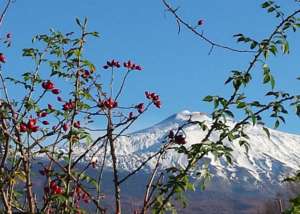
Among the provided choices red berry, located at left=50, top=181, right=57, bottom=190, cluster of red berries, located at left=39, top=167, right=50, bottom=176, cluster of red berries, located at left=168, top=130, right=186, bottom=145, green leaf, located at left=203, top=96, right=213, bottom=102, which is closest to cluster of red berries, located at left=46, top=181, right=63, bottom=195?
red berry, located at left=50, top=181, right=57, bottom=190

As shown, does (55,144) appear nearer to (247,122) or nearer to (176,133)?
(176,133)

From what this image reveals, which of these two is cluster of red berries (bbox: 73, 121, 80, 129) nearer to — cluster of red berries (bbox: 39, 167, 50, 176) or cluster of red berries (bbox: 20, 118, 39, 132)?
cluster of red berries (bbox: 39, 167, 50, 176)

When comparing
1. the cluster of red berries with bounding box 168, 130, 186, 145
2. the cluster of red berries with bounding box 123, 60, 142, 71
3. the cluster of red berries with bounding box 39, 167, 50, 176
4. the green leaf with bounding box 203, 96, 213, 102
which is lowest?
the cluster of red berries with bounding box 39, 167, 50, 176

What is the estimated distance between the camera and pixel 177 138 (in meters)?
4.50

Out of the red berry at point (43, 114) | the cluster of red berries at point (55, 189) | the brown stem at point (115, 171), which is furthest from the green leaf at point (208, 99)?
the red berry at point (43, 114)

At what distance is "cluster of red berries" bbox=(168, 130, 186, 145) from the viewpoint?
4.44 meters

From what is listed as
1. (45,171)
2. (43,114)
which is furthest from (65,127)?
(45,171)

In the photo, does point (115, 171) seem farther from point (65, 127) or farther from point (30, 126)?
point (65, 127)

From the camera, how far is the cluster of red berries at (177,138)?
444cm

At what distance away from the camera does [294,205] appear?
5.07m

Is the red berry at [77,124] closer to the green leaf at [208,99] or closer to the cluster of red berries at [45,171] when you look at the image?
the cluster of red berries at [45,171]

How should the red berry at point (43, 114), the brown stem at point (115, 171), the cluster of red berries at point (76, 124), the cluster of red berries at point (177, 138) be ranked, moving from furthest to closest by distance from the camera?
the red berry at point (43, 114) → the cluster of red berries at point (76, 124) → the cluster of red berries at point (177, 138) → the brown stem at point (115, 171)

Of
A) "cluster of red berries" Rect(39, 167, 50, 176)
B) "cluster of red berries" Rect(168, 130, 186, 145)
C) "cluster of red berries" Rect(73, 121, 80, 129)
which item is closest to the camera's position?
"cluster of red berries" Rect(168, 130, 186, 145)

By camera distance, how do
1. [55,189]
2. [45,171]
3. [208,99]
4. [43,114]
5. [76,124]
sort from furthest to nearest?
[43,114], [76,124], [45,171], [208,99], [55,189]
